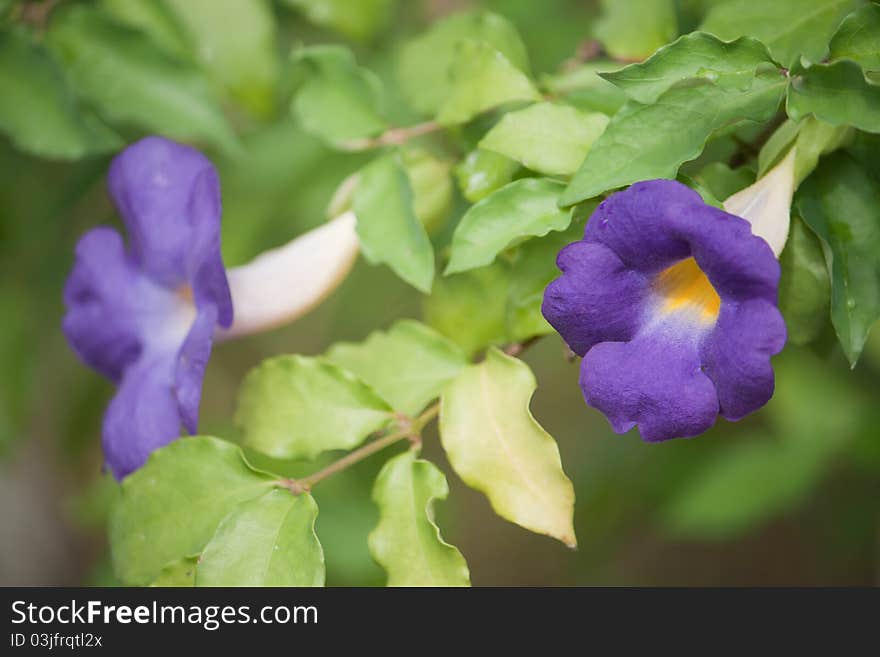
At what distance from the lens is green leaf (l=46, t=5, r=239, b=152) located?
1077 mm

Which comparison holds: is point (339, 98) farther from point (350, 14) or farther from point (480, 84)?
point (350, 14)

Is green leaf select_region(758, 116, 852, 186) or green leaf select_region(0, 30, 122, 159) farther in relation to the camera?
green leaf select_region(0, 30, 122, 159)

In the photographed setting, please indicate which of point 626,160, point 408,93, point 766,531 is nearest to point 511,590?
point 626,160

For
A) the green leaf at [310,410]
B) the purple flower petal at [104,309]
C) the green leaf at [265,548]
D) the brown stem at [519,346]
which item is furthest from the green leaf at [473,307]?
the purple flower petal at [104,309]

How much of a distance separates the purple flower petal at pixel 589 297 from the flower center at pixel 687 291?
0.11 ft

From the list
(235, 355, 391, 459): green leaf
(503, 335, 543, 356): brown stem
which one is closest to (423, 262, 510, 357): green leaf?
(503, 335, 543, 356): brown stem

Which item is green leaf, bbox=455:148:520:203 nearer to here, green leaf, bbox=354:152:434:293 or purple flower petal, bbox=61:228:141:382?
green leaf, bbox=354:152:434:293

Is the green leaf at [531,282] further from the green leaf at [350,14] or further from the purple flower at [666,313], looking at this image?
the green leaf at [350,14]

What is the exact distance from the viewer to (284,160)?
4.88 feet

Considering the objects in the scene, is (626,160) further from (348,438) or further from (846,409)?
(846,409)

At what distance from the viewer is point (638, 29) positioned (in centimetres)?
93

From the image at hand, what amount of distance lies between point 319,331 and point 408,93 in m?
1.67

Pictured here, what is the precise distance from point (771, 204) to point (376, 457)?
102 cm

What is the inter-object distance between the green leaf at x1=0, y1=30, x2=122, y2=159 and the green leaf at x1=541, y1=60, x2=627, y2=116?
0.48 meters
